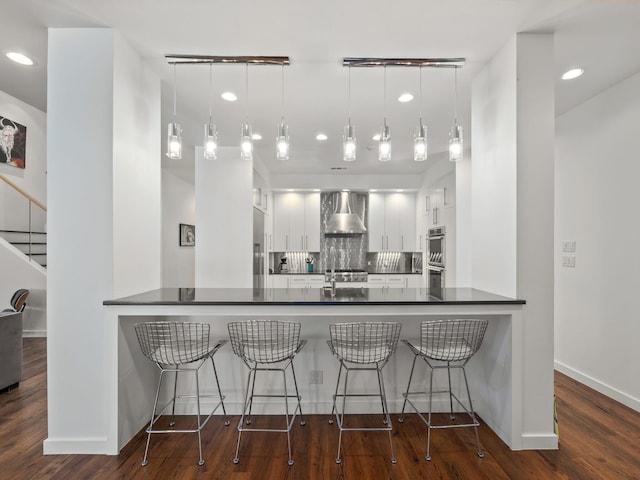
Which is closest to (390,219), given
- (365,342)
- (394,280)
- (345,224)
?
(345,224)

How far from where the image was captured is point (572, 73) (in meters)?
2.83

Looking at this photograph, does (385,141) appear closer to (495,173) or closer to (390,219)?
(495,173)

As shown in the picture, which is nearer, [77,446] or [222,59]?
[77,446]

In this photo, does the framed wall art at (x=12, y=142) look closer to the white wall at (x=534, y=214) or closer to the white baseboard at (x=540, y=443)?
the white wall at (x=534, y=214)

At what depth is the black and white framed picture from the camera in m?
7.27

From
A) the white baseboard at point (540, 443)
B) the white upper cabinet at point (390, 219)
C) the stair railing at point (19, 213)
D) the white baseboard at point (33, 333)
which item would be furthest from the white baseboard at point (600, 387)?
the stair railing at point (19, 213)

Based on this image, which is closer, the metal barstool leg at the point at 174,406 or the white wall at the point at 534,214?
the white wall at the point at 534,214

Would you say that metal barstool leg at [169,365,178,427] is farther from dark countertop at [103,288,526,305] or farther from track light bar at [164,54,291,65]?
track light bar at [164,54,291,65]

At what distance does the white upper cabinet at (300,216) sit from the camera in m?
6.56

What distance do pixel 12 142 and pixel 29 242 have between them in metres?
1.51

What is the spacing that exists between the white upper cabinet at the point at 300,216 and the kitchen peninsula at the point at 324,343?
3.76 metres

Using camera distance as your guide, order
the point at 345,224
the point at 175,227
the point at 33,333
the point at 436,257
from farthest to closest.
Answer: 1. the point at 175,227
2. the point at 345,224
3. the point at 436,257
4. the point at 33,333

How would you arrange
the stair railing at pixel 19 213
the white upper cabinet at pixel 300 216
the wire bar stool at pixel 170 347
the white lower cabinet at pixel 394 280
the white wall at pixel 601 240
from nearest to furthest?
the wire bar stool at pixel 170 347
the white wall at pixel 601 240
the stair railing at pixel 19 213
the white lower cabinet at pixel 394 280
the white upper cabinet at pixel 300 216

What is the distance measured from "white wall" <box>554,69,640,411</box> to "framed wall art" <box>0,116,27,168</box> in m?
6.37
